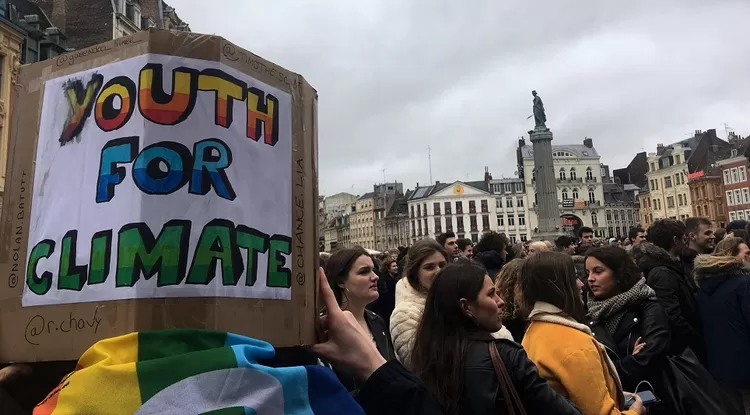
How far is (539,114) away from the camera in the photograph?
29406 millimetres

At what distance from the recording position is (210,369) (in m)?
1.17

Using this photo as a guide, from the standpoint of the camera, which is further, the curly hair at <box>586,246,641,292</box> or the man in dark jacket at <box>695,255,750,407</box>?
the man in dark jacket at <box>695,255,750,407</box>

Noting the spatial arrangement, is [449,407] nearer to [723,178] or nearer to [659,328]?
[659,328]

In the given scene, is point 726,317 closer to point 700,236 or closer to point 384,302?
point 700,236

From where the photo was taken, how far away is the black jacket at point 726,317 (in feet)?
15.1

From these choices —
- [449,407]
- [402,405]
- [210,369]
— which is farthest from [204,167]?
[449,407]

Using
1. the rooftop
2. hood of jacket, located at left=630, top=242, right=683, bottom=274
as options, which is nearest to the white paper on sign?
hood of jacket, located at left=630, top=242, right=683, bottom=274

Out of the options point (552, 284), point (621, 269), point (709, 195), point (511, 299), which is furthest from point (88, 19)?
point (709, 195)

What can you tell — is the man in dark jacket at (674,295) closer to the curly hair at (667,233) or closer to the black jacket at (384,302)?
the curly hair at (667,233)

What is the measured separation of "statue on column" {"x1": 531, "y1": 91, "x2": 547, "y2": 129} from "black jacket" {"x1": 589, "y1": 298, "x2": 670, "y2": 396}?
26152 mm

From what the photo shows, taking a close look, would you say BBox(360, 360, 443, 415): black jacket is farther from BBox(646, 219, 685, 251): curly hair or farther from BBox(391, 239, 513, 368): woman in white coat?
BBox(646, 219, 685, 251): curly hair

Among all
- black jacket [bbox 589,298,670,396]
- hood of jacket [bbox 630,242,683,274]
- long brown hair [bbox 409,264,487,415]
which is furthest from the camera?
hood of jacket [bbox 630,242,683,274]

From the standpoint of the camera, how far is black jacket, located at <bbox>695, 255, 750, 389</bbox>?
461 cm

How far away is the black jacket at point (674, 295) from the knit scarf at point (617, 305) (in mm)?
674
